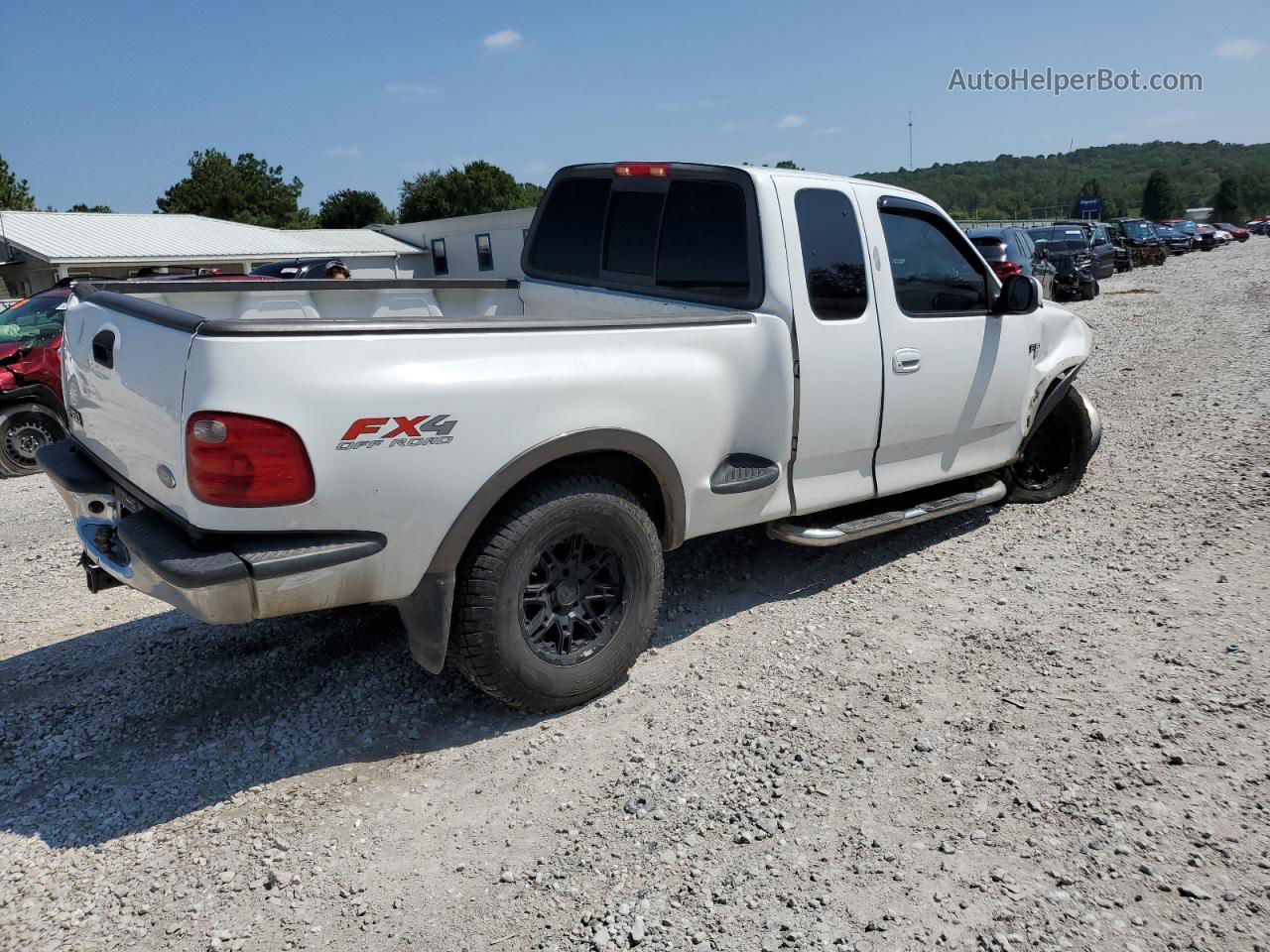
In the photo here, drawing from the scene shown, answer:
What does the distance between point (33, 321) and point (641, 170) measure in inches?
276

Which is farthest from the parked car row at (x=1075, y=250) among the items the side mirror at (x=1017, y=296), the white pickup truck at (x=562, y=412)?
the white pickup truck at (x=562, y=412)

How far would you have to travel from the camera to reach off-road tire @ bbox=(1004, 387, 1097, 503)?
6.02 metres

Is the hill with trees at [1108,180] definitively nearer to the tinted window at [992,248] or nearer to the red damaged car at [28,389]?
the tinted window at [992,248]

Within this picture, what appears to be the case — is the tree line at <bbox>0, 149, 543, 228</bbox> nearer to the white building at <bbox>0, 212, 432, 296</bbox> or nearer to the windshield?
the white building at <bbox>0, 212, 432, 296</bbox>

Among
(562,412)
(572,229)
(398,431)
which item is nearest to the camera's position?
(398,431)

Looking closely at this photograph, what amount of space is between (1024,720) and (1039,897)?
974 millimetres

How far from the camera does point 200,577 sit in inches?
107

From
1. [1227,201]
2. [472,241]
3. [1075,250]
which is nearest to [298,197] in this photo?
[472,241]

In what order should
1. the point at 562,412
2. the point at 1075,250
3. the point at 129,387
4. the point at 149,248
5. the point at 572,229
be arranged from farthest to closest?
1. the point at 149,248
2. the point at 1075,250
3. the point at 572,229
4. the point at 562,412
5. the point at 129,387

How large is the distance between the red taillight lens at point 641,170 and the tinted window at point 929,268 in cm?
111

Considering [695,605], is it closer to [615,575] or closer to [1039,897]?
[615,575]

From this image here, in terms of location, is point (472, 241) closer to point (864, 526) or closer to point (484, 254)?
point (484, 254)

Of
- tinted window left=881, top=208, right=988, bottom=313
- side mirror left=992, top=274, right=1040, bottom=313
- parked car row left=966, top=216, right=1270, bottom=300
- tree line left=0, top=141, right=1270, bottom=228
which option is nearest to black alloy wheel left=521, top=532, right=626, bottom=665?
tinted window left=881, top=208, right=988, bottom=313

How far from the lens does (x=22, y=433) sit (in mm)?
8484
